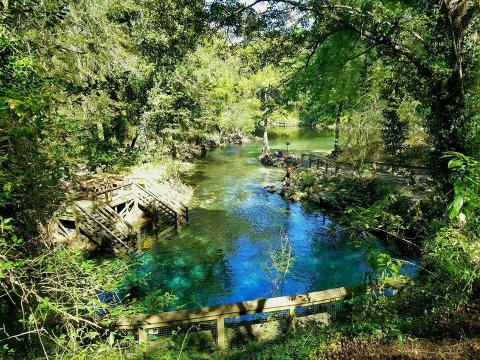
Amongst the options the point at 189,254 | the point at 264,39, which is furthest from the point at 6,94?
the point at 189,254

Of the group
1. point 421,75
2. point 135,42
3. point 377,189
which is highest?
point 135,42

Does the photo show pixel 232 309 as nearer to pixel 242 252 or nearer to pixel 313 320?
pixel 313 320

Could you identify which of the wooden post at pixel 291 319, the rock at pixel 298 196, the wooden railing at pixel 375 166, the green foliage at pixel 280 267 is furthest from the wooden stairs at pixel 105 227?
the wooden railing at pixel 375 166

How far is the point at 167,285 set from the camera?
12.2m

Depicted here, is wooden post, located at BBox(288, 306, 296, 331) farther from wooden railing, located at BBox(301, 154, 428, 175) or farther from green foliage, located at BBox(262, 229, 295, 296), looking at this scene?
wooden railing, located at BBox(301, 154, 428, 175)

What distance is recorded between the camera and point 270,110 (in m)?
13.3

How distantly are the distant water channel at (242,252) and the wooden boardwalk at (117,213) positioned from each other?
123cm

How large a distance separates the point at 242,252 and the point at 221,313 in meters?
9.25

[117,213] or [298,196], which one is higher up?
[117,213]

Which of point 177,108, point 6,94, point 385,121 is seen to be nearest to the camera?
point 6,94

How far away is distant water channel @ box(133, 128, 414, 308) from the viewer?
12.1 metres

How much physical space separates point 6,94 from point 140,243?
1255cm

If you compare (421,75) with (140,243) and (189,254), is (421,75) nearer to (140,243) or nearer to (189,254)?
(189,254)

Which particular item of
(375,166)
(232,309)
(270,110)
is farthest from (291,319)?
(375,166)
